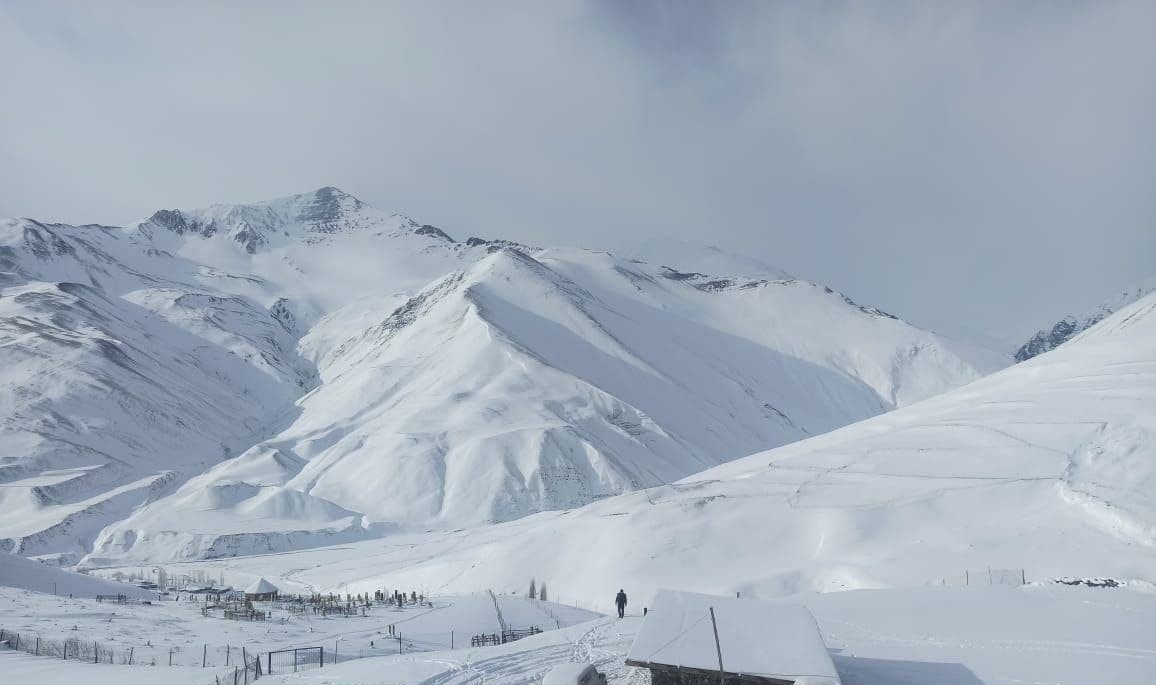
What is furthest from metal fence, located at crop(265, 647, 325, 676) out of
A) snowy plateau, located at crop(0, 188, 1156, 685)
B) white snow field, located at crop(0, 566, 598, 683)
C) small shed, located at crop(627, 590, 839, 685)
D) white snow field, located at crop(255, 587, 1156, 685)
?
small shed, located at crop(627, 590, 839, 685)

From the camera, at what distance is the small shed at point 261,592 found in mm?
53969

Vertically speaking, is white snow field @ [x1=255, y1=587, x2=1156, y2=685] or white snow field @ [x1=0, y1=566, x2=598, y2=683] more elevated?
white snow field @ [x1=0, y1=566, x2=598, y2=683]

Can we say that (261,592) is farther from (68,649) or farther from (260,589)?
(68,649)

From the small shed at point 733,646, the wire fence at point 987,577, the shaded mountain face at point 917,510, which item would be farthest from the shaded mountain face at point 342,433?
the small shed at point 733,646

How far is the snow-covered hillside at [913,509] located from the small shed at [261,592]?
10.0 metres

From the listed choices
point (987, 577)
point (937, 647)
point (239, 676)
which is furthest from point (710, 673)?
point (987, 577)

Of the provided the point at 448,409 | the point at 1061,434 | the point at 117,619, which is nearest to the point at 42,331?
the point at 448,409

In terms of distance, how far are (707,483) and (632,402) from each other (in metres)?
103

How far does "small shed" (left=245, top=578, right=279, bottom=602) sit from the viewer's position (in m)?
54.0

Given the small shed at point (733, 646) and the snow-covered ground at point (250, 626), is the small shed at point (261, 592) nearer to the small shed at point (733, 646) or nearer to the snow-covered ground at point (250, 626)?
the snow-covered ground at point (250, 626)

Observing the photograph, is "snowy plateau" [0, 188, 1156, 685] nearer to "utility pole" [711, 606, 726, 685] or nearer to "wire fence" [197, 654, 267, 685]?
"wire fence" [197, 654, 267, 685]

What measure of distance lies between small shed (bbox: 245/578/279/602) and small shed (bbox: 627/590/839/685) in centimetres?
4100

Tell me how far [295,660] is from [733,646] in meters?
17.1

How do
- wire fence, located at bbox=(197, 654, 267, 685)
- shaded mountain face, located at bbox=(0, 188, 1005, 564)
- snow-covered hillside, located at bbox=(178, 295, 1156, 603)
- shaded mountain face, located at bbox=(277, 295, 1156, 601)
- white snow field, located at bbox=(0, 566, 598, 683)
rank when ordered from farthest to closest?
shaded mountain face, located at bbox=(0, 188, 1005, 564)
snow-covered hillside, located at bbox=(178, 295, 1156, 603)
shaded mountain face, located at bbox=(277, 295, 1156, 601)
white snow field, located at bbox=(0, 566, 598, 683)
wire fence, located at bbox=(197, 654, 267, 685)
